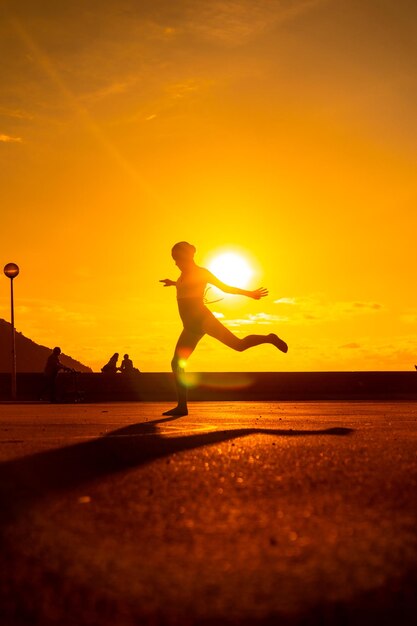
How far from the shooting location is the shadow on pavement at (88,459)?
508 centimetres

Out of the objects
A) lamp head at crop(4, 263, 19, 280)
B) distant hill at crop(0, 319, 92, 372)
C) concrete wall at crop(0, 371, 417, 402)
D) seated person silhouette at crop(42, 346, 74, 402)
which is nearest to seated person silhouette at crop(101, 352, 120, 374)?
concrete wall at crop(0, 371, 417, 402)

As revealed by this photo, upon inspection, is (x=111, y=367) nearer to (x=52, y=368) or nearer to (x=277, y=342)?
(x=52, y=368)

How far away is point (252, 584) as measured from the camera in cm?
297

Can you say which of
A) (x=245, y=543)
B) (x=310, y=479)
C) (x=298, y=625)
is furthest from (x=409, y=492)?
(x=298, y=625)

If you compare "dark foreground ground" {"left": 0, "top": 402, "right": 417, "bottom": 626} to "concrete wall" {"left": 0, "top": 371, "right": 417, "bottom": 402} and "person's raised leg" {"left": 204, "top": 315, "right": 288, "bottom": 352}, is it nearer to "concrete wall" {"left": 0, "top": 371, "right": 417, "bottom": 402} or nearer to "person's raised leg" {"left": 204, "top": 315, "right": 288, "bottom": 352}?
"person's raised leg" {"left": 204, "top": 315, "right": 288, "bottom": 352}

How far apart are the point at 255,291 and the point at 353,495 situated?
900cm

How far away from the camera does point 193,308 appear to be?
44.3 feet

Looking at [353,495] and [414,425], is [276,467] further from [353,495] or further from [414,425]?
[414,425]

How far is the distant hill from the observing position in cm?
10325

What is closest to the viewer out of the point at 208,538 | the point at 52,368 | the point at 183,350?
the point at 208,538

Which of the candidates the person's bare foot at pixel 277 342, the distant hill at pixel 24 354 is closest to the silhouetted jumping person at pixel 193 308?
the person's bare foot at pixel 277 342

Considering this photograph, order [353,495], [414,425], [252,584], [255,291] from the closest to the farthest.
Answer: [252,584] < [353,495] < [414,425] < [255,291]

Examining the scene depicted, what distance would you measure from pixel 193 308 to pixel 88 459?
6842 millimetres

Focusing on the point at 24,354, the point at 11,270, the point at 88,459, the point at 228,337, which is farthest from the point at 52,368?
the point at 24,354
